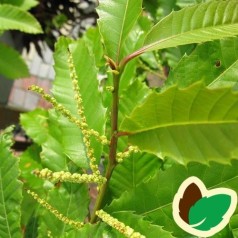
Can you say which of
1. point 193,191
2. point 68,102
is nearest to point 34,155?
point 68,102

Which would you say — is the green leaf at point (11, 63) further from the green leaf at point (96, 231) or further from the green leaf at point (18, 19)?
the green leaf at point (96, 231)

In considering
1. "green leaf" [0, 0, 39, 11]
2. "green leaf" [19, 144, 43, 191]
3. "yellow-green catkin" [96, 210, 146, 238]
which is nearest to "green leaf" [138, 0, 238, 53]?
"yellow-green catkin" [96, 210, 146, 238]

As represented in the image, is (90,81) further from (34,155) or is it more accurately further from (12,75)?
(12,75)

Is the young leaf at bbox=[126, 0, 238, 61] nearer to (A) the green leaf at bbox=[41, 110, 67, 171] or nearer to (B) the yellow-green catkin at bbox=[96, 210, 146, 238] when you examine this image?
(B) the yellow-green catkin at bbox=[96, 210, 146, 238]

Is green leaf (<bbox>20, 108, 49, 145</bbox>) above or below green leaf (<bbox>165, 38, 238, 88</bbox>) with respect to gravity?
below

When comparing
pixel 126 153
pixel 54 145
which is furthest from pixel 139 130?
pixel 54 145

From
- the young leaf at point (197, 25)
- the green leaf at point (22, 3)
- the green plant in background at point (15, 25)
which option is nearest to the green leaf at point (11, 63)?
the green plant in background at point (15, 25)
